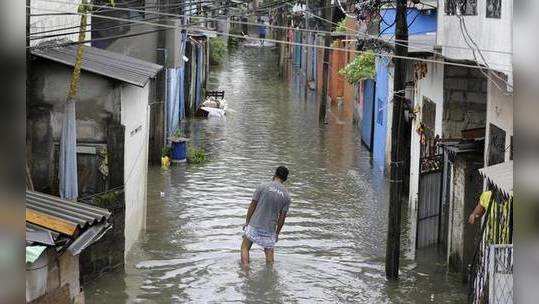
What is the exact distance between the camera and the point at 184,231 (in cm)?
1510

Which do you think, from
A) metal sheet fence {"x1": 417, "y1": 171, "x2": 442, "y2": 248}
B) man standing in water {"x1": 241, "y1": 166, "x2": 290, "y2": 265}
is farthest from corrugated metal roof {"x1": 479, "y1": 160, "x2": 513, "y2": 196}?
metal sheet fence {"x1": 417, "y1": 171, "x2": 442, "y2": 248}

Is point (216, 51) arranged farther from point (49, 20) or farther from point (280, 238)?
point (49, 20)

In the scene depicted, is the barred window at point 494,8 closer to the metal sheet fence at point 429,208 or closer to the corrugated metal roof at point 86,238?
the metal sheet fence at point 429,208

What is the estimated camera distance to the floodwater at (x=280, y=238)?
11.5 m

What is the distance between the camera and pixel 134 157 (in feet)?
43.4

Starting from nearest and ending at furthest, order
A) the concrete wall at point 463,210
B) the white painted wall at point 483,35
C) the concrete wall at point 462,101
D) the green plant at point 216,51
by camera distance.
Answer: the white painted wall at point 483,35 < the concrete wall at point 463,210 < the concrete wall at point 462,101 < the green plant at point 216,51

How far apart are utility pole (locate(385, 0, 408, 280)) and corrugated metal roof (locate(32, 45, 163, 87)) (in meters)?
3.34

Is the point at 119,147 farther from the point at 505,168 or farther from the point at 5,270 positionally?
the point at 5,270

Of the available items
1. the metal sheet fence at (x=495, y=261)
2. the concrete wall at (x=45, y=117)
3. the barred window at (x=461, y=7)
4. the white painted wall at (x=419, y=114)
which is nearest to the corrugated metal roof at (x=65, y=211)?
the concrete wall at (x=45, y=117)

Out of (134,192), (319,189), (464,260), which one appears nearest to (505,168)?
(464,260)

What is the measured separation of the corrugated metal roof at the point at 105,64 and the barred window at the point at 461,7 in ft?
14.4

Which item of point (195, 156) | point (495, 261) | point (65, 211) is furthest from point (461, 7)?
point (195, 156)

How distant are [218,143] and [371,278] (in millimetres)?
13815

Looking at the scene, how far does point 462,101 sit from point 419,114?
2924mm
